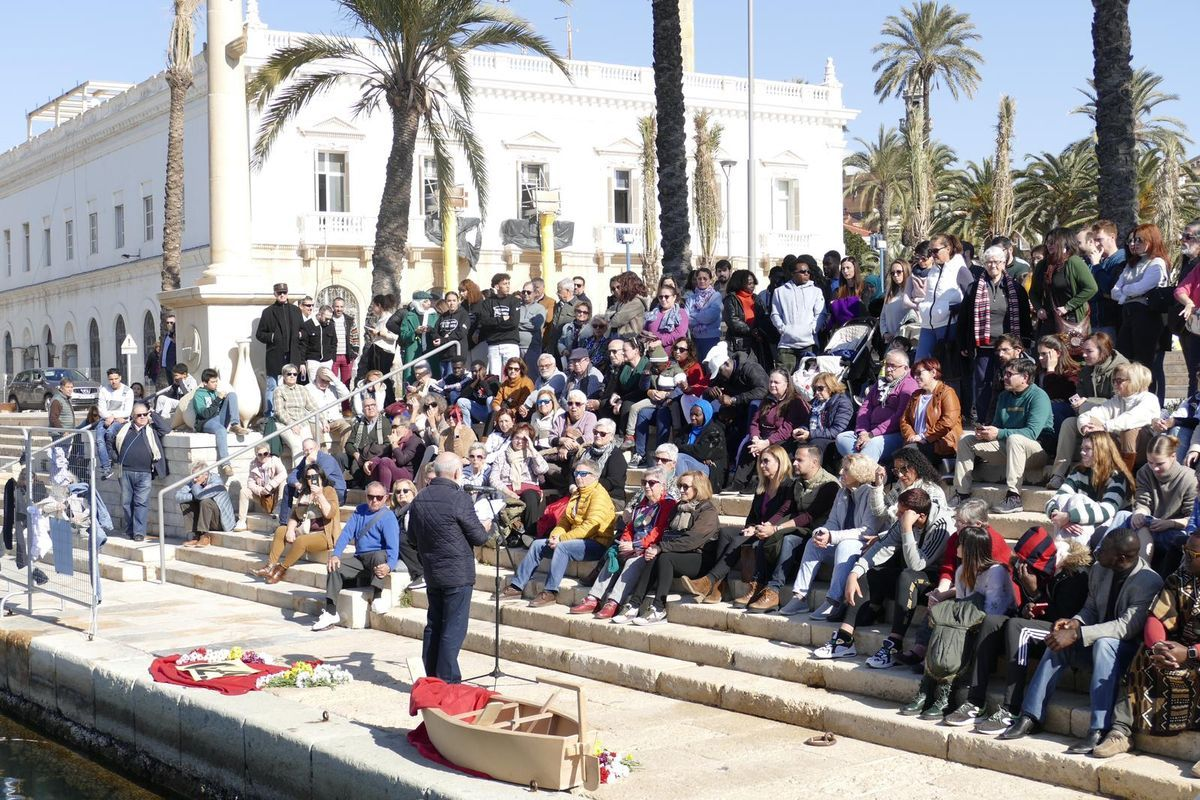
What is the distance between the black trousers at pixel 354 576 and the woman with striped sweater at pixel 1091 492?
20.4 feet

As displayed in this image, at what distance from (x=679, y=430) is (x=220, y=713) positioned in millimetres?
5274

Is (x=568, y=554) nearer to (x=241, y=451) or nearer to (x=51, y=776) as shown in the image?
(x=51, y=776)

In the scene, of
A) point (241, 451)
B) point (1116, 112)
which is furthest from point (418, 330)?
point (1116, 112)

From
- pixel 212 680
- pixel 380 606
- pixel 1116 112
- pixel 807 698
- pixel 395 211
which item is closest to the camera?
pixel 807 698

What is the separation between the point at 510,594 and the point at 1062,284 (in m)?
5.32

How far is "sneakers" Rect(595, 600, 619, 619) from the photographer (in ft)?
35.4

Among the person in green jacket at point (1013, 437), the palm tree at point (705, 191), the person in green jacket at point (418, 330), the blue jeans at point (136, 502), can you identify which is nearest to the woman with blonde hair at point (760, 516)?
the person in green jacket at point (1013, 437)

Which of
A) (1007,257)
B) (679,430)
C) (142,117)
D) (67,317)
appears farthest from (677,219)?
(67,317)

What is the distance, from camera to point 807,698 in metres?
8.62

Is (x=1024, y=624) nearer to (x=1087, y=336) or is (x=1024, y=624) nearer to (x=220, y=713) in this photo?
(x=1087, y=336)

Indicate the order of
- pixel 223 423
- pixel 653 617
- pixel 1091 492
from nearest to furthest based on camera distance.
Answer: pixel 1091 492, pixel 653 617, pixel 223 423

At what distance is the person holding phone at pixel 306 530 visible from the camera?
559 inches

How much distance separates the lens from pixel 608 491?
1250 centimetres

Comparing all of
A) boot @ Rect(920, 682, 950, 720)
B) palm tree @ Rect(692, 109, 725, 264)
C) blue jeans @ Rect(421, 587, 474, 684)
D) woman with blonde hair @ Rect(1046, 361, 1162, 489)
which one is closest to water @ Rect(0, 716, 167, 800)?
blue jeans @ Rect(421, 587, 474, 684)
